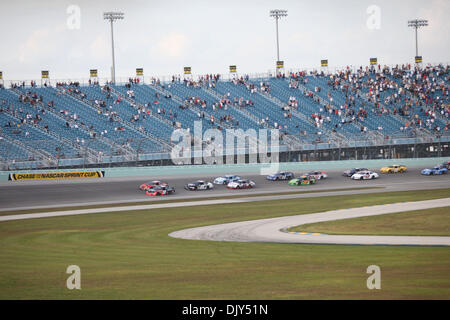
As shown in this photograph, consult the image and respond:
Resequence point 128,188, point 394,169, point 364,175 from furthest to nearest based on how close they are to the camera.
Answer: point 394,169
point 364,175
point 128,188

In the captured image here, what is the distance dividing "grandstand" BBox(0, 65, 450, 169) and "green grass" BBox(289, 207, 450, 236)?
24637 mm

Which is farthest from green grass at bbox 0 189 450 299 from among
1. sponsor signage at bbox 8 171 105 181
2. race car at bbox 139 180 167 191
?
sponsor signage at bbox 8 171 105 181

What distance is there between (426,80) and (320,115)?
18207 mm

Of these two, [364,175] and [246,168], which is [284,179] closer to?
[246,168]

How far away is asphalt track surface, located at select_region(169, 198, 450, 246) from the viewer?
2383 cm

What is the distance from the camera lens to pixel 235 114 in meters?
65.6

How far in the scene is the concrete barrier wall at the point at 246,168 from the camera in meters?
50.7

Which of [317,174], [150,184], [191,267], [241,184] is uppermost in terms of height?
[191,267]

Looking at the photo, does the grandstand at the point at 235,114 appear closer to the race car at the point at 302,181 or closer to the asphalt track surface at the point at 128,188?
the asphalt track surface at the point at 128,188

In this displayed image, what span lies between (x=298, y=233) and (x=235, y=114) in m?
39.7
